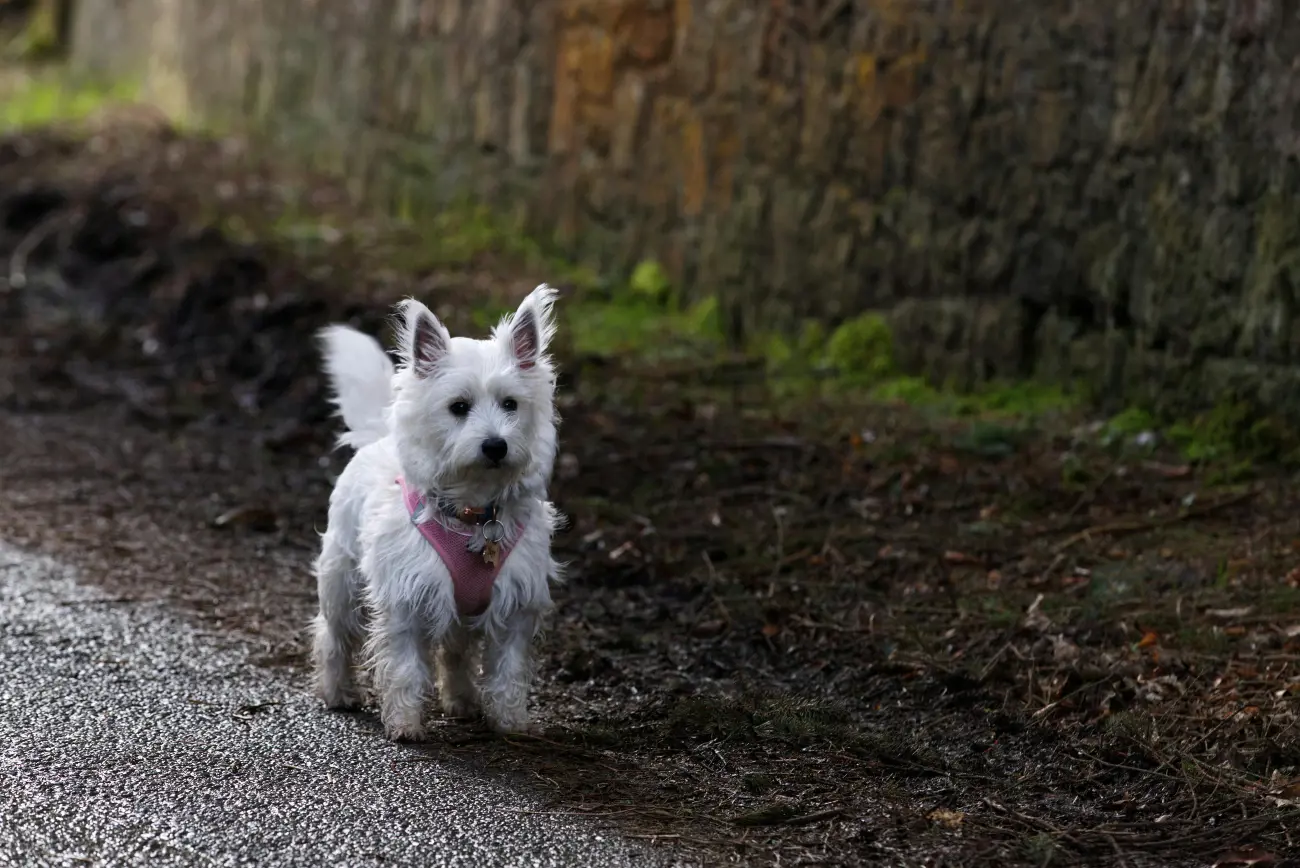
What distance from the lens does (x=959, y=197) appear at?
980cm

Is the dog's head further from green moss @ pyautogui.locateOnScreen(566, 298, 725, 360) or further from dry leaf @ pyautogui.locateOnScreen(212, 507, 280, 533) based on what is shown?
→ green moss @ pyautogui.locateOnScreen(566, 298, 725, 360)

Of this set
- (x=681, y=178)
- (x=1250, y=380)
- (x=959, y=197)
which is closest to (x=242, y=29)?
(x=681, y=178)

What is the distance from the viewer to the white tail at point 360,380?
20.8ft

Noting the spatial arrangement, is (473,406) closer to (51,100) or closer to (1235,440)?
(1235,440)

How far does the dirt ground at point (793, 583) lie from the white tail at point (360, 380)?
0.89 metres

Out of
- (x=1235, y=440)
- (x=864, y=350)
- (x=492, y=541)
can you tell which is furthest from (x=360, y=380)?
(x=864, y=350)

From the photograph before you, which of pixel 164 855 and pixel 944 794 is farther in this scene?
pixel 944 794

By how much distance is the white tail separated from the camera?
20.8ft

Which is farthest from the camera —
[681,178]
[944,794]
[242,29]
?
[242,29]

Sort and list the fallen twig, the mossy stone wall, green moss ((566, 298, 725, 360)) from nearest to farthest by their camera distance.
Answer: the fallen twig
the mossy stone wall
green moss ((566, 298, 725, 360))

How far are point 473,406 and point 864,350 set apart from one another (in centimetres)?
495

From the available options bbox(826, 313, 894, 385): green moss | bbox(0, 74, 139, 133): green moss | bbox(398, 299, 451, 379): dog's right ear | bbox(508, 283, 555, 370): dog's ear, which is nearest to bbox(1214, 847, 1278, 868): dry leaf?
bbox(508, 283, 555, 370): dog's ear

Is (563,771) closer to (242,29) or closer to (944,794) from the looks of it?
(944,794)

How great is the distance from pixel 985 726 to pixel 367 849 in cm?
218
